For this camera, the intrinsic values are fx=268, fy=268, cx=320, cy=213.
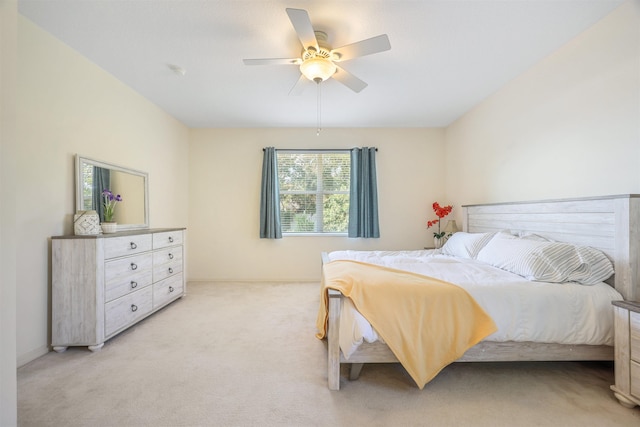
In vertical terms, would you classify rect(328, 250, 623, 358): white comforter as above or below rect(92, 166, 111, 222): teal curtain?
below

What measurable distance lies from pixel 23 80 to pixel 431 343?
10.9 ft

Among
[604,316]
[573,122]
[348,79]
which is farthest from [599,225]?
[348,79]

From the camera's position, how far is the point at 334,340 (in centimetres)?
164

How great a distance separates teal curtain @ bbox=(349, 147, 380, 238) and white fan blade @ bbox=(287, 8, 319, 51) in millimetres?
2417

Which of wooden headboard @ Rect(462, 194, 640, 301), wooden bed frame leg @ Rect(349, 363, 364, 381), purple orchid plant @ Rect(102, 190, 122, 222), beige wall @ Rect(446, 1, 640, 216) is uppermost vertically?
beige wall @ Rect(446, 1, 640, 216)

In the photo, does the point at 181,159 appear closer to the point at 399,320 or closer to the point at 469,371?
the point at 399,320

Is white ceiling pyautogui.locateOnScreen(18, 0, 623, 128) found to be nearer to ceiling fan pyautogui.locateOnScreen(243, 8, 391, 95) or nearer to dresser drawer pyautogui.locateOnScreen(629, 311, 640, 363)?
ceiling fan pyautogui.locateOnScreen(243, 8, 391, 95)

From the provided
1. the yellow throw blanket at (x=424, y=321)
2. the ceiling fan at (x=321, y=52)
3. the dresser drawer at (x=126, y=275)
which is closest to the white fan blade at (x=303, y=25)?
the ceiling fan at (x=321, y=52)

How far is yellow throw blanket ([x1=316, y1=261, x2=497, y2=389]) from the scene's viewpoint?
1580 mm

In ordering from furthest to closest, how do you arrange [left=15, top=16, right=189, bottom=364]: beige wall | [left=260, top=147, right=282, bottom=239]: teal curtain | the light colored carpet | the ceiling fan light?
[left=260, top=147, right=282, bottom=239]: teal curtain, the ceiling fan light, [left=15, top=16, right=189, bottom=364]: beige wall, the light colored carpet

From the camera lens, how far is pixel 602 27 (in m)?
1.93

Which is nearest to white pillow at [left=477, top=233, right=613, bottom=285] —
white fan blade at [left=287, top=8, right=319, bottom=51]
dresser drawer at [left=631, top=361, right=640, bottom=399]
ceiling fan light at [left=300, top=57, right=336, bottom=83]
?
dresser drawer at [left=631, top=361, right=640, bottom=399]

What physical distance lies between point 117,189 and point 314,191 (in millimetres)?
2606

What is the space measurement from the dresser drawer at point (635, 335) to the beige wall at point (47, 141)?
3.80m
